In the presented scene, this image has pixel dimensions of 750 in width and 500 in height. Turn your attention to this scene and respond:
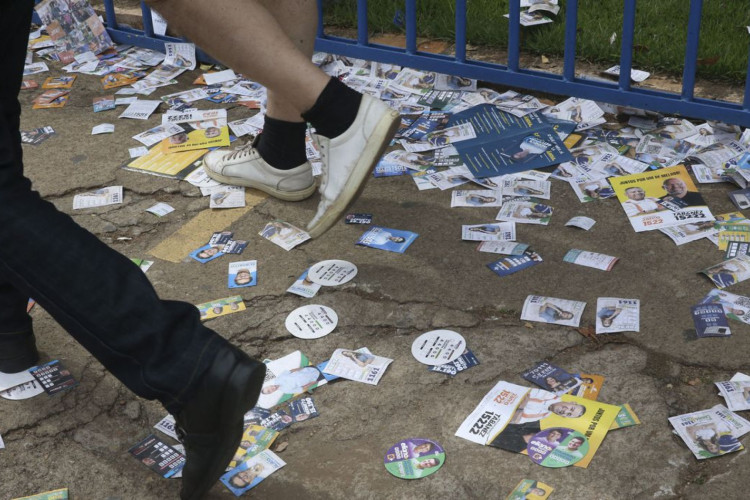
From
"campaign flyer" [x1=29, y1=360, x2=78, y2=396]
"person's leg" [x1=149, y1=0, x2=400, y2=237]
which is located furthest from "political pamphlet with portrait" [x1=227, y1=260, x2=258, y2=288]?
"campaign flyer" [x1=29, y1=360, x2=78, y2=396]

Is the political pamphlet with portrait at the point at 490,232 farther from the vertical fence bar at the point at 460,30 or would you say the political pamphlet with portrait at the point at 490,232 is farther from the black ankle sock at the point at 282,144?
the vertical fence bar at the point at 460,30

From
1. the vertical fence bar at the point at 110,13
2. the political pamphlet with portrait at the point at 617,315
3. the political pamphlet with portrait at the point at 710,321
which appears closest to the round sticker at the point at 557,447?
the political pamphlet with portrait at the point at 617,315

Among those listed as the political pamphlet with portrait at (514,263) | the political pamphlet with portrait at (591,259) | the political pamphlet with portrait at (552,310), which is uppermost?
the political pamphlet with portrait at (591,259)

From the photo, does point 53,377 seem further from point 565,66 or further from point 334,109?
point 565,66

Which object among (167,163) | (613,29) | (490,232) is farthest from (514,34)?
(167,163)

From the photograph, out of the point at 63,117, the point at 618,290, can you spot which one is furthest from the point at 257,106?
the point at 618,290

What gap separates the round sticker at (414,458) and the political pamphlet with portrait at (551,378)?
314mm

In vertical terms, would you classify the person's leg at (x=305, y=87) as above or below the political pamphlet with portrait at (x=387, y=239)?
above

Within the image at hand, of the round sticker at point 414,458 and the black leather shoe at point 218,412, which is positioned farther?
the round sticker at point 414,458

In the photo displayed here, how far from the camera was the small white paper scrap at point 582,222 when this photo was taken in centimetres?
264

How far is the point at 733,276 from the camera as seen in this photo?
2365 millimetres

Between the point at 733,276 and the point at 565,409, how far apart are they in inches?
28.9

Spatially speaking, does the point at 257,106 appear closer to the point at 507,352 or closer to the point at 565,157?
the point at 565,157

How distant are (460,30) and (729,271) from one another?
59.0 inches
